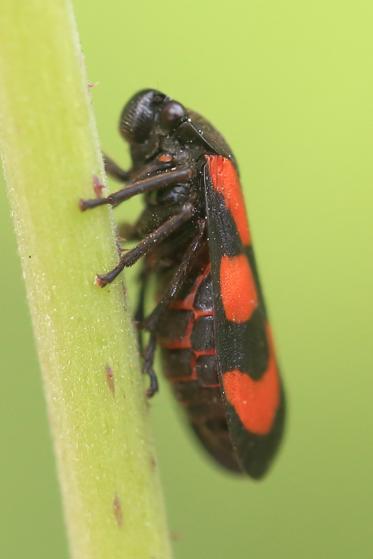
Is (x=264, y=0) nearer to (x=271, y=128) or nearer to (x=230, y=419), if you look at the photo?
(x=271, y=128)

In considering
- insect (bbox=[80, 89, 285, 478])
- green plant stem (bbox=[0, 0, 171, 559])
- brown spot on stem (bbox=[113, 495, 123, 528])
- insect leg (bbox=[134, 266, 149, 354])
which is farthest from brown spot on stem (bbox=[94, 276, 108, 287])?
insect leg (bbox=[134, 266, 149, 354])

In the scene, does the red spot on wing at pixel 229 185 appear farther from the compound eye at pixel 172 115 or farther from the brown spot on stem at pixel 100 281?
the brown spot on stem at pixel 100 281

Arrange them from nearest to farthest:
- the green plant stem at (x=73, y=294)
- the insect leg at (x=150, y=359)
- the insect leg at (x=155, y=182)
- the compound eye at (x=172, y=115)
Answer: the green plant stem at (x=73, y=294) → the insect leg at (x=155, y=182) → the insect leg at (x=150, y=359) → the compound eye at (x=172, y=115)

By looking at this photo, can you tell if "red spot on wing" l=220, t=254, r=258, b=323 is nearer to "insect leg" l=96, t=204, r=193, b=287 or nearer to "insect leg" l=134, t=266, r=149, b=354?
"insect leg" l=96, t=204, r=193, b=287

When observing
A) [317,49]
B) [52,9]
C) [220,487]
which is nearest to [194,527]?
[220,487]

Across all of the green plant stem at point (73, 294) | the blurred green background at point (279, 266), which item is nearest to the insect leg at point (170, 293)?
the green plant stem at point (73, 294)
